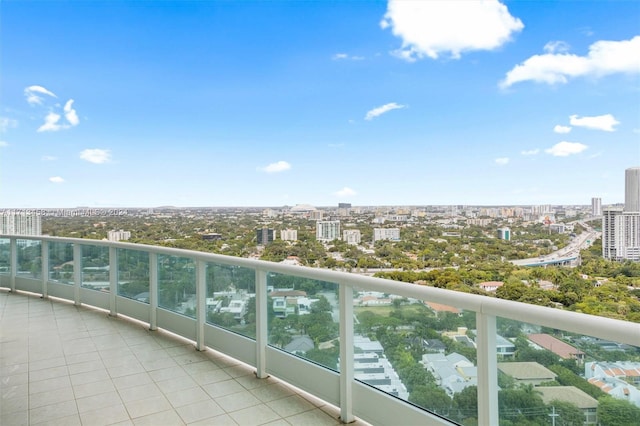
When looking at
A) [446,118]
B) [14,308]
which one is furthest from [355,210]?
[446,118]

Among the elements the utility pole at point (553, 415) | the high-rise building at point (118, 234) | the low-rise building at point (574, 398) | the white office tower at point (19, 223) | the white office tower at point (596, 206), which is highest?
the white office tower at point (596, 206)

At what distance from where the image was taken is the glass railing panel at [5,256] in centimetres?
730

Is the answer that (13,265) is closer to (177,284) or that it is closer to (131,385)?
(177,284)

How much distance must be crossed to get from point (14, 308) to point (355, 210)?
7.35 m

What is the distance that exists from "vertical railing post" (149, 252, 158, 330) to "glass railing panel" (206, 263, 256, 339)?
3.73ft

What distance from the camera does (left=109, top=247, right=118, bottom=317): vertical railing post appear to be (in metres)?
5.51

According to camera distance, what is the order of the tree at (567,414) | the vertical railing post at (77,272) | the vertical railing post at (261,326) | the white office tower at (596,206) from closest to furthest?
1. the tree at (567,414)
2. the vertical railing post at (261,326)
3. the white office tower at (596,206)
4. the vertical railing post at (77,272)

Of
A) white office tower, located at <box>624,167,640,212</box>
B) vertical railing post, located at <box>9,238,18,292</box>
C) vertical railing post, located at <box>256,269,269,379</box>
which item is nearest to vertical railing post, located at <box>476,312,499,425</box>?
vertical railing post, located at <box>256,269,269,379</box>

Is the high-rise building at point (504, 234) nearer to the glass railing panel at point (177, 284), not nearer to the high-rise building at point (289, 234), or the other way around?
the high-rise building at point (289, 234)

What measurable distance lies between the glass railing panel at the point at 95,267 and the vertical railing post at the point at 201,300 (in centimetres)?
235

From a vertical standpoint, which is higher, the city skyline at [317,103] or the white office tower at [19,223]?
the city skyline at [317,103]

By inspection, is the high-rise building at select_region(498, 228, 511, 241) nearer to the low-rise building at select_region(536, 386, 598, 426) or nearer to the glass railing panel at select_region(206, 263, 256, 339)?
the glass railing panel at select_region(206, 263, 256, 339)

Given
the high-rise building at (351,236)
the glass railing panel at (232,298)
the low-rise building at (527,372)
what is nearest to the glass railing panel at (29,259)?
the glass railing panel at (232,298)

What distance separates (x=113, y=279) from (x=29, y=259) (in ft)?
9.11
